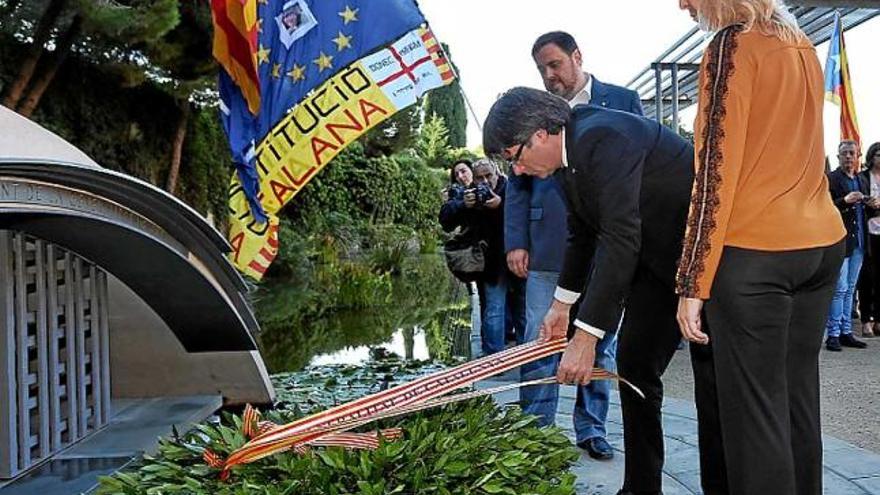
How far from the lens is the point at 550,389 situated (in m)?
3.81

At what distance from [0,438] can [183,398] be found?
1.14 meters

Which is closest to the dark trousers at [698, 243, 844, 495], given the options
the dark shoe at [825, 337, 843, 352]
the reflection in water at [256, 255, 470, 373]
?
the reflection in water at [256, 255, 470, 373]

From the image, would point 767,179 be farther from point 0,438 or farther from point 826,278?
point 0,438

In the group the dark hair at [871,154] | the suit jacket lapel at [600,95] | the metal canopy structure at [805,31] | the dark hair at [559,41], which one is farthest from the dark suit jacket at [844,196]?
the dark hair at [559,41]

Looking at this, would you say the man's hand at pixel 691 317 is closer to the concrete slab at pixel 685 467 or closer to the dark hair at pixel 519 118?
the dark hair at pixel 519 118

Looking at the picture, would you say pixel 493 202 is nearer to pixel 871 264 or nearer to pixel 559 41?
pixel 559 41

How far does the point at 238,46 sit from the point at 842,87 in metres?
7.05

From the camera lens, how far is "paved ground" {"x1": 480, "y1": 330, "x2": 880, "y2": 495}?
3445 millimetres

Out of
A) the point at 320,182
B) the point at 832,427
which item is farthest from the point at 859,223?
the point at 320,182

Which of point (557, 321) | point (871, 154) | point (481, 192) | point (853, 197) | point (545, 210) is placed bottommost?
point (557, 321)

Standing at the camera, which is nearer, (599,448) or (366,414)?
(366,414)

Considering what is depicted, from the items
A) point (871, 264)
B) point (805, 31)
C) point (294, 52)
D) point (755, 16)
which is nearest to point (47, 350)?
point (294, 52)

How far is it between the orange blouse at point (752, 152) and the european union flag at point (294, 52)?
94.4 inches

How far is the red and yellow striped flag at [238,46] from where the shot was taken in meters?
4.19
